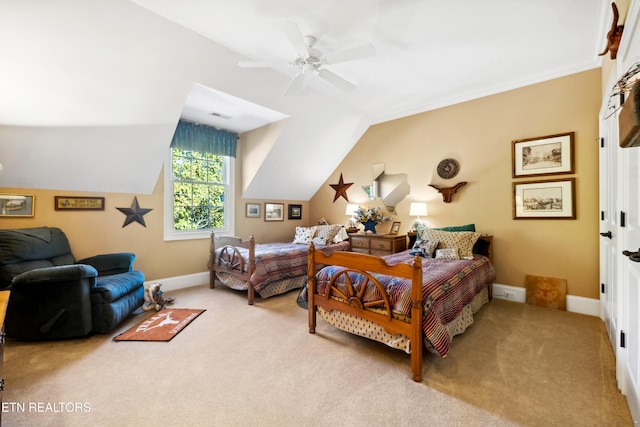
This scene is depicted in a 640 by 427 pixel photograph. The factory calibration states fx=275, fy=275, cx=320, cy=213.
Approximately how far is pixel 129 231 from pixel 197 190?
1.13 metres

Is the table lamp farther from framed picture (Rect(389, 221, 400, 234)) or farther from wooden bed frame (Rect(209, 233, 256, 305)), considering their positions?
wooden bed frame (Rect(209, 233, 256, 305))

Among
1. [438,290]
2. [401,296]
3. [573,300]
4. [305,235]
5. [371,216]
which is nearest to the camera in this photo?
[401,296]

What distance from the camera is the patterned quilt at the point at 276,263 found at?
142 inches

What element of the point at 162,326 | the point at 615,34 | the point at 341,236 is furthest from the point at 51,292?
the point at 615,34

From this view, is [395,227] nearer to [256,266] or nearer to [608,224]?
[256,266]

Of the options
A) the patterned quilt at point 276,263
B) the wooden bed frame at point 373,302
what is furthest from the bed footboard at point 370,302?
the patterned quilt at point 276,263

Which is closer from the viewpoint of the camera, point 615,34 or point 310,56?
point 615,34

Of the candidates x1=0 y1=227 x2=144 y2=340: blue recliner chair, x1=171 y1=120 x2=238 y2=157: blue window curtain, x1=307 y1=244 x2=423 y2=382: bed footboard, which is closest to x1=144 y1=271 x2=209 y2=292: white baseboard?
x1=0 y1=227 x2=144 y2=340: blue recliner chair

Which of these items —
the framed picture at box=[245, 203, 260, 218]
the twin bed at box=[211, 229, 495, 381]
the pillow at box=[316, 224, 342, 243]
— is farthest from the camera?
the framed picture at box=[245, 203, 260, 218]

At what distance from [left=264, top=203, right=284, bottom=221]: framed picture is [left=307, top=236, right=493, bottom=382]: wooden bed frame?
2.79 metres

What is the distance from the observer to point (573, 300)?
3.16 m

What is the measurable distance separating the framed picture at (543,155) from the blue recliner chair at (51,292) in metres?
4.80

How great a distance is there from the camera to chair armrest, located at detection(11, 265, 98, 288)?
235cm

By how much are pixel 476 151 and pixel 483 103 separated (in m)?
0.65
